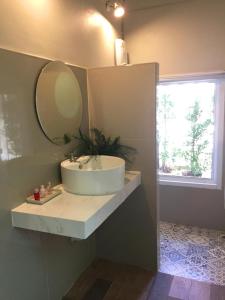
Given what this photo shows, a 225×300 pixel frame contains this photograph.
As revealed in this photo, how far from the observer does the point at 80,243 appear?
A: 2.24 metres

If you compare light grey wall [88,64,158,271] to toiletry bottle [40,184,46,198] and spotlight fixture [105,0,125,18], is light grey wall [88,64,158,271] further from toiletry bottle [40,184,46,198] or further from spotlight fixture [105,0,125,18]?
toiletry bottle [40,184,46,198]

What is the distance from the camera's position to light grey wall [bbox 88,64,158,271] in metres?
2.08

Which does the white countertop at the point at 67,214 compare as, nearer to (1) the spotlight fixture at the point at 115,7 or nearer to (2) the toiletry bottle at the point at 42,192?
(2) the toiletry bottle at the point at 42,192

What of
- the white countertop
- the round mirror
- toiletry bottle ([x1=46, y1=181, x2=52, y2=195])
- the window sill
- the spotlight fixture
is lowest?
the window sill

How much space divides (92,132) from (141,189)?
0.66 m

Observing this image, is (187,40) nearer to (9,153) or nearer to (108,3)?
(108,3)

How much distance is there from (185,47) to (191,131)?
36.5 inches

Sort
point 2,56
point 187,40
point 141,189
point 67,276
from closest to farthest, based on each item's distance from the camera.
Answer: point 2,56 < point 67,276 < point 141,189 < point 187,40

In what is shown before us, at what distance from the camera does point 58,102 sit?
1.86m

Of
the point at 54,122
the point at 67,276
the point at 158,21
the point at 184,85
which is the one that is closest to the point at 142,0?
the point at 158,21

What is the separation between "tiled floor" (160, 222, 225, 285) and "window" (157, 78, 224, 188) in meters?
0.55

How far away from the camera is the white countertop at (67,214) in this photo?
4.48ft

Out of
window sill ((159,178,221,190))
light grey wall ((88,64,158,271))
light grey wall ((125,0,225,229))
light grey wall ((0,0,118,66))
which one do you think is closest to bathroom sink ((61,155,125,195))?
light grey wall ((88,64,158,271))

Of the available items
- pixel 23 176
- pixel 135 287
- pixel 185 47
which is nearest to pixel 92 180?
pixel 23 176
